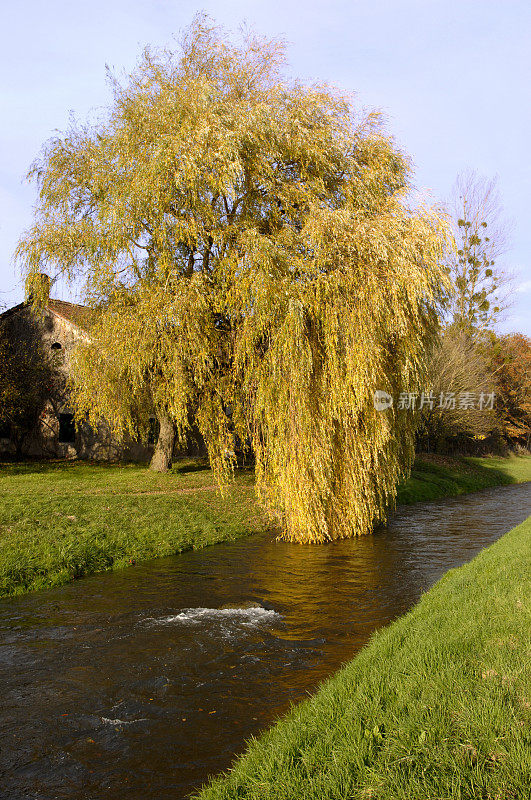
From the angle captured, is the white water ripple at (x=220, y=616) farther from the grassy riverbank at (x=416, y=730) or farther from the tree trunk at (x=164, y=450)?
the tree trunk at (x=164, y=450)

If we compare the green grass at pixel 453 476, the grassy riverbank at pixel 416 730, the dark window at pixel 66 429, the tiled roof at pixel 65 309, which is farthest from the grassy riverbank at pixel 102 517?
the grassy riverbank at pixel 416 730

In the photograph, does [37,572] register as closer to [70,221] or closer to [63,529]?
[63,529]

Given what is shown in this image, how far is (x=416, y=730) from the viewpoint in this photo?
3510 mm

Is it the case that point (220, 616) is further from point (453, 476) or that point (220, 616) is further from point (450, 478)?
point (453, 476)

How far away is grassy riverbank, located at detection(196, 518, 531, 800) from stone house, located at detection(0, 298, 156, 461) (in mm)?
20636

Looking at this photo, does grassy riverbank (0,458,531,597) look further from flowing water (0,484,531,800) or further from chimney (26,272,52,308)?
chimney (26,272,52,308)

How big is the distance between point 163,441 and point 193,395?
6.37 m

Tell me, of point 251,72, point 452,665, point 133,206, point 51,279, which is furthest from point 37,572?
point 251,72

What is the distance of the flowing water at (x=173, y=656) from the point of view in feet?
14.6

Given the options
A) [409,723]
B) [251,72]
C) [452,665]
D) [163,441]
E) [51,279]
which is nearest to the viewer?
[409,723]

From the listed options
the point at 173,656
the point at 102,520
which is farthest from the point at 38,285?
the point at 173,656

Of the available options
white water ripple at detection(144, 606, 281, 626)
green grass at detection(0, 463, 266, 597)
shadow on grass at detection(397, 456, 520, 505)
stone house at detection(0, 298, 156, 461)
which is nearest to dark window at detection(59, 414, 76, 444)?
stone house at detection(0, 298, 156, 461)

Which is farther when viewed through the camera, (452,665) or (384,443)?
(384,443)

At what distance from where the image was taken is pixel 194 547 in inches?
488
